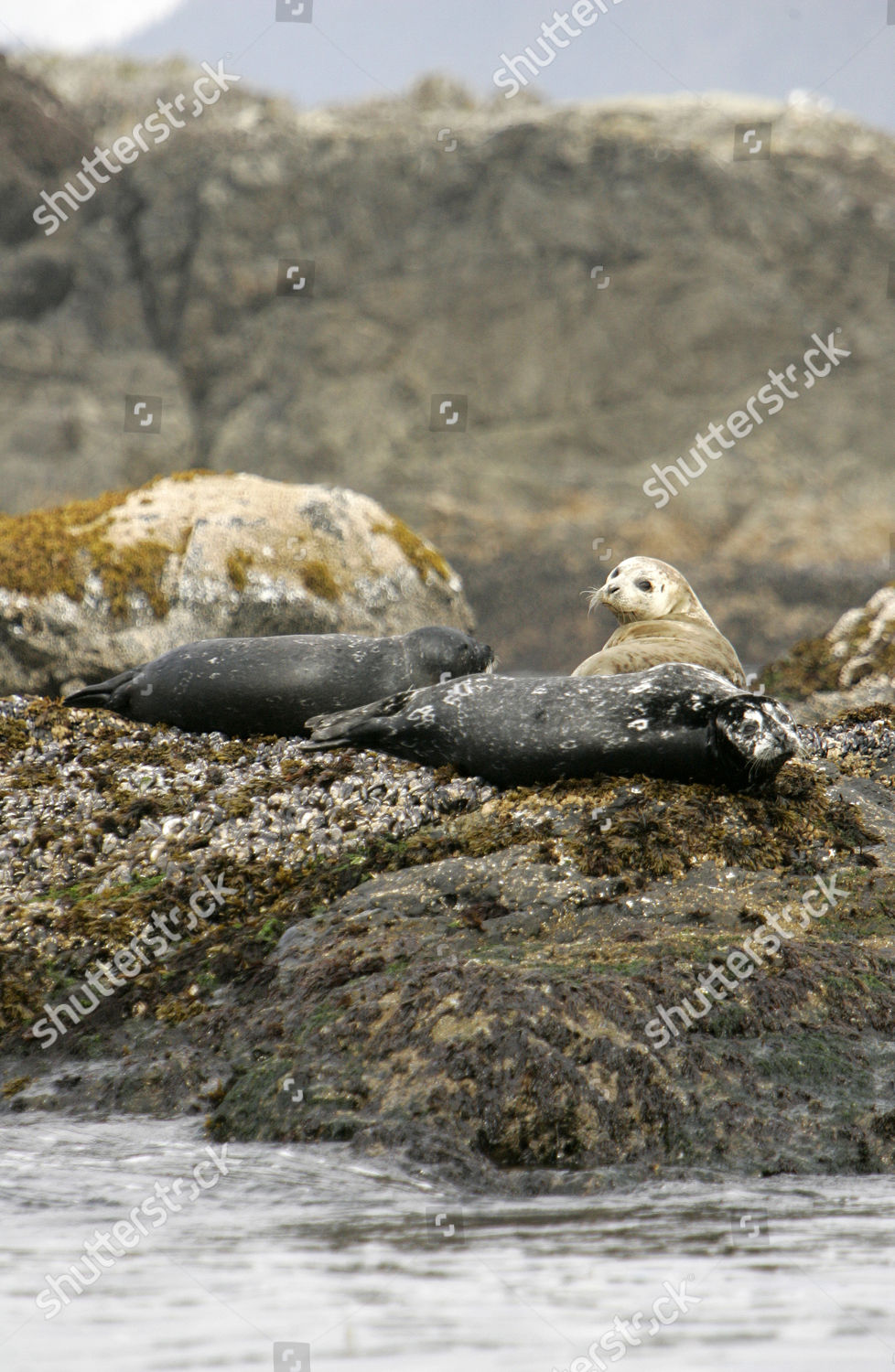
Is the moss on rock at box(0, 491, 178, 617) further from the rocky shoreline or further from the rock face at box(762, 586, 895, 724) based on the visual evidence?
the rock face at box(762, 586, 895, 724)

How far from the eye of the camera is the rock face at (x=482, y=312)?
81.9ft

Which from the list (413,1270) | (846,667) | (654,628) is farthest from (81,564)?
(413,1270)

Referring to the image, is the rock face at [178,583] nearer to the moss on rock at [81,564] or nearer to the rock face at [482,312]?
the moss on rock at [81,564]

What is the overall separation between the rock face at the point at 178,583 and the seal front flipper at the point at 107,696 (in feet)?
5.32

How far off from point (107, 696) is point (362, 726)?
1.62 metres

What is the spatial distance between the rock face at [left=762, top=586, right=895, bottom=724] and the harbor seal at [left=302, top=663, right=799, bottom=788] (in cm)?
361

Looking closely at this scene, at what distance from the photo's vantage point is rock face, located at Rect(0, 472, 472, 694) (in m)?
8.06

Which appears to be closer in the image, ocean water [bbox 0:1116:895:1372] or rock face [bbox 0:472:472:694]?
ocean water [bbox 0:1116:895:1372]

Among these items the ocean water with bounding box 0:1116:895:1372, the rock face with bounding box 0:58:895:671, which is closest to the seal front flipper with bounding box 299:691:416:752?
the ocean water with bounding box 0:1116:895:1372

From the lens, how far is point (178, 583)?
8.12 metres

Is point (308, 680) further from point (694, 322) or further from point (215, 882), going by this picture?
point (694, 322)

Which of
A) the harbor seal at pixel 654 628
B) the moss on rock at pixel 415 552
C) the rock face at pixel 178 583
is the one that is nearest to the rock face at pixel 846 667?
the harbor seal at pixel 654 628

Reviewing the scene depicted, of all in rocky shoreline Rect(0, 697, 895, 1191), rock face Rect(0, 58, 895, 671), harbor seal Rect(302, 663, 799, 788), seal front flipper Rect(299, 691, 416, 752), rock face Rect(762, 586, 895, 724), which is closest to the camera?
rocky shoreline Rect(0, 697, 895, 1191)

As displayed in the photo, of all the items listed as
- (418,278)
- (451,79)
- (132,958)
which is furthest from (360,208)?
(132,958)
